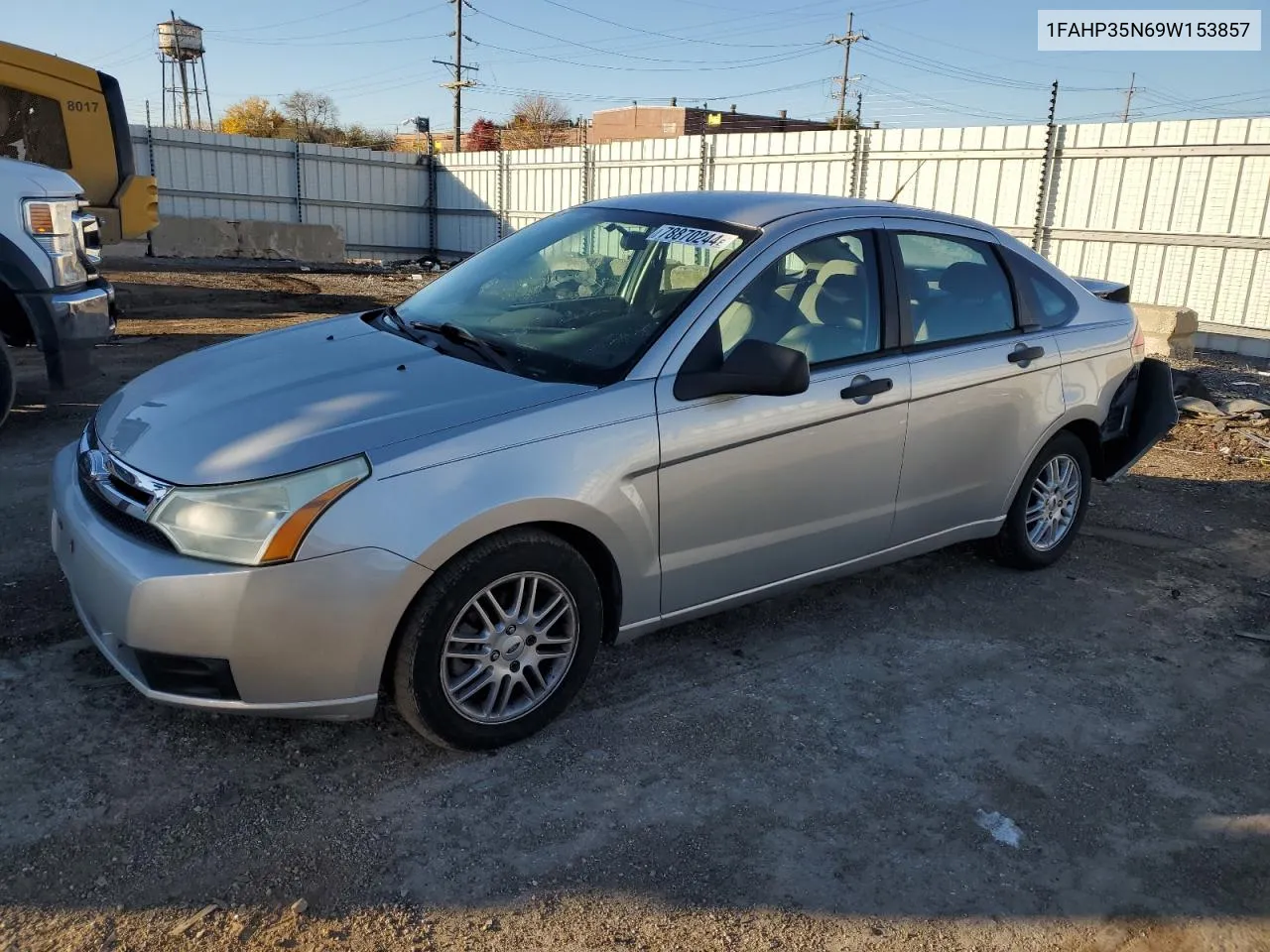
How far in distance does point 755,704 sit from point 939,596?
152 cm

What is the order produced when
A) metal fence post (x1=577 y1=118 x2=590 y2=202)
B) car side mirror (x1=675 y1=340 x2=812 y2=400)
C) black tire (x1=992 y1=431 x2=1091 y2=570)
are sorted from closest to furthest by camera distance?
car side mirror (x1=675 y1=340 x2=812 y2=400) → black tire (x1=992 y1=431 x2=1091 y2=570) → metal fence post (x1=577 y1=118 x2=590 y2=202)

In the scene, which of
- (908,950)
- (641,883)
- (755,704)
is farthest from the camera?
(755,704)

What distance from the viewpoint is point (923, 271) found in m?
4.30

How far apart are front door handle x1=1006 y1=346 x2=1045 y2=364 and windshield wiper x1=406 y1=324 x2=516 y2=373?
93.4 inches

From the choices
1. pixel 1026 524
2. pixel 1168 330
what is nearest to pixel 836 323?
pixel 1026 524

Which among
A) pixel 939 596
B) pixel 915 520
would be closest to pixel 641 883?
pixel 915 520

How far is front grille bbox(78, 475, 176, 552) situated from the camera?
283 cm

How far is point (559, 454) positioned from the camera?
121 inches

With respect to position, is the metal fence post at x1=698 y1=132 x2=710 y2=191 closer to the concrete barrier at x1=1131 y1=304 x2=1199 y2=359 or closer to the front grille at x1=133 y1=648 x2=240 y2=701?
the concrete barrier at x1=1131 y1=304 x2=1199 y2=359

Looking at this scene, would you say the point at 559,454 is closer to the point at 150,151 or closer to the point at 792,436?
the point at 792,436

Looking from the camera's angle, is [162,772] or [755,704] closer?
[162,772]

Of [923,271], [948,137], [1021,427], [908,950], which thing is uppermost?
[948,137]

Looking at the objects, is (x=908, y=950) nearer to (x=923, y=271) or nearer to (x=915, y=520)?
(x=915, y=520)

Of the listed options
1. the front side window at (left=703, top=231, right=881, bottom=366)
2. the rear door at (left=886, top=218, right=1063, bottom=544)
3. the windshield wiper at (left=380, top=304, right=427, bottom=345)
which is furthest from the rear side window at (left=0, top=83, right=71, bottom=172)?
the rear door at (left=886, top=218, right=1063, bottom=544)
